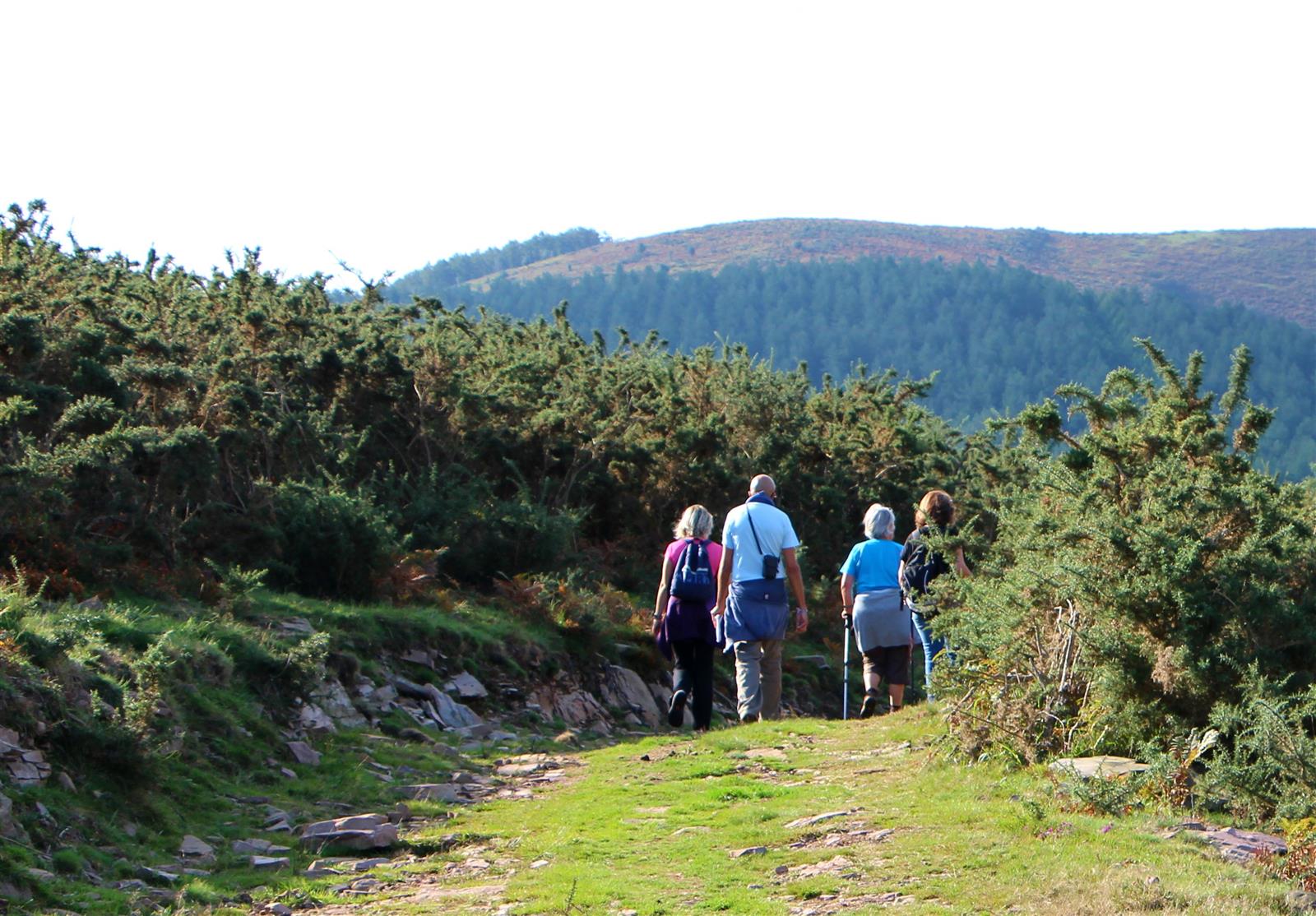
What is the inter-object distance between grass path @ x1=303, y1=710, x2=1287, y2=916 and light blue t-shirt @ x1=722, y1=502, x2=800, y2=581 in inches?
99.0

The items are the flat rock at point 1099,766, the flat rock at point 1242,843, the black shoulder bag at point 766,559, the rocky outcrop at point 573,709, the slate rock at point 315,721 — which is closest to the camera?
the flat rock at point 1242,843

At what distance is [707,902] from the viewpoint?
21.4ft

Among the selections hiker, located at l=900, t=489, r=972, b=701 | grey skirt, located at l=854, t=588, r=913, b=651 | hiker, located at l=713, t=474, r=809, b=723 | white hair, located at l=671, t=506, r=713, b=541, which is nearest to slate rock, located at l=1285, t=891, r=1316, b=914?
hiker, located at l=900, t=489, r=972, b=701

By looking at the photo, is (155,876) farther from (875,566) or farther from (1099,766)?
(875,566)

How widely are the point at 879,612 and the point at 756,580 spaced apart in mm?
1102

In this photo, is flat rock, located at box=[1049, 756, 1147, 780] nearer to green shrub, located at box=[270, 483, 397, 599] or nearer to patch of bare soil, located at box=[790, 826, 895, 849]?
patch of bare soil, located at box=[790, 826, 895, 849]

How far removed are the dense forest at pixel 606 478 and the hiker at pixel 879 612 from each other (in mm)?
1283

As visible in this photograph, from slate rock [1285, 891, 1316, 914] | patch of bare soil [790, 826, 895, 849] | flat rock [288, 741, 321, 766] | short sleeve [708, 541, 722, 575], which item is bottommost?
flat rock [288, 741, 321, 766]

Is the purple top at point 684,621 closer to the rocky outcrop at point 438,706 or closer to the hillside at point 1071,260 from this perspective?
the rocky outcrop at point 438,706

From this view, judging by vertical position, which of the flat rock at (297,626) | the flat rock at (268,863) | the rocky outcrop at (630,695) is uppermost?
the flat rock at (297,626)

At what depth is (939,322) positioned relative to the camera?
528ft

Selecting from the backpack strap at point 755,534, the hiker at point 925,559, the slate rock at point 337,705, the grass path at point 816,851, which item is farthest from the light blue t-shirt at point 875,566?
the slate rock at point 337,705

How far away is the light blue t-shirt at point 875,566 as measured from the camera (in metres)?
12.7

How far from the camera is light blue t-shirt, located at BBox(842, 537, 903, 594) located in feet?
41.7
